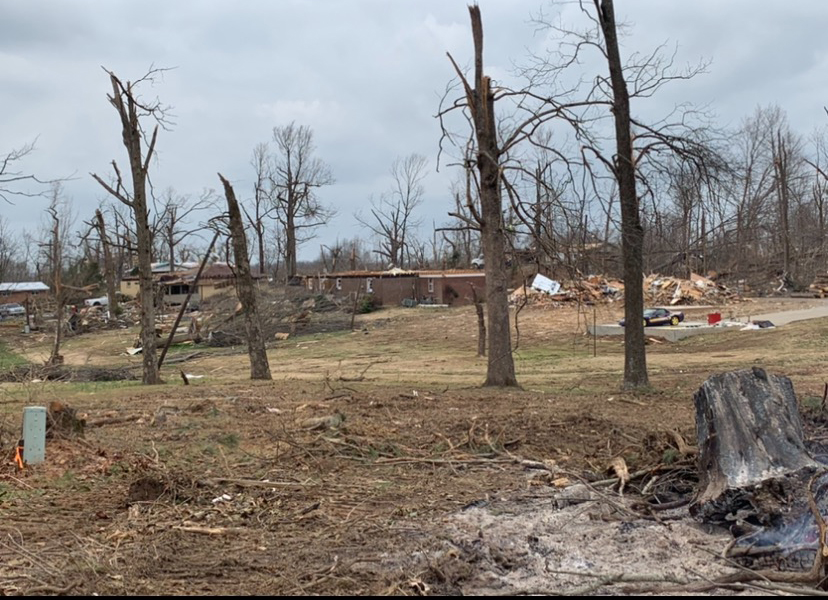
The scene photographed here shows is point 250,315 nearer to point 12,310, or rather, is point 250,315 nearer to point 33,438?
point 33,438

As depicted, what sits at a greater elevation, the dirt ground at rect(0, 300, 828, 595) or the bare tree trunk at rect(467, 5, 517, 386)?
the bare tree trunk at rect(467, 5, 517, 386)

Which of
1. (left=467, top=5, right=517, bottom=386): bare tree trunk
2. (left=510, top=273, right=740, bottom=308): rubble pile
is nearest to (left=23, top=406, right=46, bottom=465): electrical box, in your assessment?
(left=467, top=5, right=517, bottom=386): bare tree trunk

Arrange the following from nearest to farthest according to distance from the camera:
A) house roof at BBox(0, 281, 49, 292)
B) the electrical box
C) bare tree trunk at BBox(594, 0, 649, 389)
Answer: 1. the electrical box
2. bare tree trunk at BBox(594, 0, 649, 389)
3. house roof at BBox(0, 281, 49, 292)

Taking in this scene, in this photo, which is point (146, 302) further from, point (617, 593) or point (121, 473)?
point (617, 593)

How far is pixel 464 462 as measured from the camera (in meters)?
7.94

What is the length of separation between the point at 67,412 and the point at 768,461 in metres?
6.98

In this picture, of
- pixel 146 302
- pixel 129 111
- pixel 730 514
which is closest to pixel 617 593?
pixel 730 514

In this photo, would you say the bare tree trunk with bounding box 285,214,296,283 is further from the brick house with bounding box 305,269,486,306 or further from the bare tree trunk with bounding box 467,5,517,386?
the bare tree trunk with bounding box 467,5,517,386

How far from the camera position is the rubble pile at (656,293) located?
1538 inches

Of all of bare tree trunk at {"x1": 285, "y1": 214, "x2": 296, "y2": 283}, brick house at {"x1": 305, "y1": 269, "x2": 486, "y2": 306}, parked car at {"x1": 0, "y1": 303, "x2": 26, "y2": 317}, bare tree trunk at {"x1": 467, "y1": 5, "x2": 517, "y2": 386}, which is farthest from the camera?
bare tree trunk at {"x1": 285, "y1": 214, "x2": 296, "y2": 283}

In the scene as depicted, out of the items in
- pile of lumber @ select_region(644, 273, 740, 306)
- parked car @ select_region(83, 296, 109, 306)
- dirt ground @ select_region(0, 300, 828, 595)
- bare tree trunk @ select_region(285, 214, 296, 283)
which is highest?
bare tree trunk @ select_region(285, 214, 296, 283)

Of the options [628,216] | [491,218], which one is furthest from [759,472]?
[491,218]

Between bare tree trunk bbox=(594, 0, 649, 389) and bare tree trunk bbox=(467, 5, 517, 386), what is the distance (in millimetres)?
2221

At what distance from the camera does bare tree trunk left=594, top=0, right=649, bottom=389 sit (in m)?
13.9
